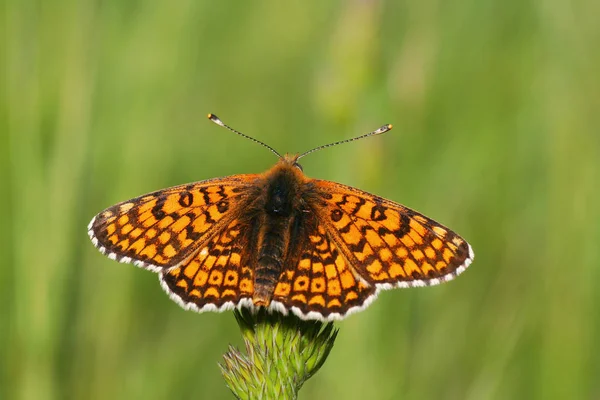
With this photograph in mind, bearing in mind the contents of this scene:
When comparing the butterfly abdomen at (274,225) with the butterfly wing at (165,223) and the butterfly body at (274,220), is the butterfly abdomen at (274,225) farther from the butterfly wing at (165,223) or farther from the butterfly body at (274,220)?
the butterfly wing at (165,223)

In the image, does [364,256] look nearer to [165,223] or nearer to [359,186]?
[165,223]

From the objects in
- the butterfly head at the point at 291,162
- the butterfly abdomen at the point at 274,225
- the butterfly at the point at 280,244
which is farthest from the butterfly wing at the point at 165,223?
the butterfly head at the point at 291,162

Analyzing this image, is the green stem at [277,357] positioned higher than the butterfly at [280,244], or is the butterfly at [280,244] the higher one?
the butterfly at [280,244]

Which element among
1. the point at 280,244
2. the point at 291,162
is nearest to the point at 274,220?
the point at 280,244

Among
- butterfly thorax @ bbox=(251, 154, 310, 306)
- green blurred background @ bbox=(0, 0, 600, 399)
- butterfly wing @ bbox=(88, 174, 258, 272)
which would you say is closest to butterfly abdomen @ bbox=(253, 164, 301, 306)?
butterfly thorax @ bbox=(251, 154, 310, 306)

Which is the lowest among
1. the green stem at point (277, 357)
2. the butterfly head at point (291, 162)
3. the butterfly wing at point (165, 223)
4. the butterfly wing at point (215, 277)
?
the green stem at point (277, 357)

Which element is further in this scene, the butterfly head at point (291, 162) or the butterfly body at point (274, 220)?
the butterfly head at point (291, 162)

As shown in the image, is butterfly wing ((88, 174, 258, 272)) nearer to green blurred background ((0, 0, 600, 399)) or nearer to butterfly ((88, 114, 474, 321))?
butterfly ((88, 114, 474, 321))
